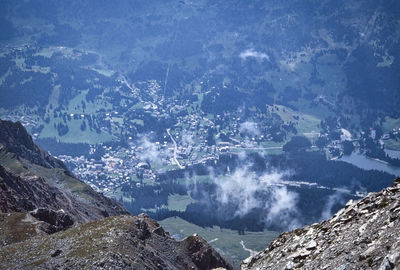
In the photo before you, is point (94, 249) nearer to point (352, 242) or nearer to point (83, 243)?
point (83, 243)

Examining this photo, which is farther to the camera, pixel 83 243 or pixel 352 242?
pixel 83 243

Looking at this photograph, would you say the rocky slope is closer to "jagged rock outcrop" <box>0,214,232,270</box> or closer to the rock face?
"jagged rock outcrop" <box>0,214,232,270</box>

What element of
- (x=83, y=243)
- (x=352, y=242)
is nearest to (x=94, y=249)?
(x=83, y=243)

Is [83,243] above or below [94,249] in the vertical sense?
above

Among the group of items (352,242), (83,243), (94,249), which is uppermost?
(352,242)

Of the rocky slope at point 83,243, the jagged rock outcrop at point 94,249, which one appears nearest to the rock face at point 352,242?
the jagged rock outcrop at point 94,249

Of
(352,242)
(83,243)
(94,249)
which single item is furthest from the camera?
(83,243)

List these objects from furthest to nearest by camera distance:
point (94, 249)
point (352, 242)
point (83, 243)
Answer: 1. point (83, 243)
2. point (94, 249)
3. point (352, 242)

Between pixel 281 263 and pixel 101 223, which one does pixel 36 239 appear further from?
pixel 281 263

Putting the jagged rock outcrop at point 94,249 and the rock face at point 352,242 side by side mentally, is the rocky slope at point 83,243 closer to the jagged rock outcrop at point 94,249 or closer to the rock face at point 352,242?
the jagged rock outcrop at point 94,249
